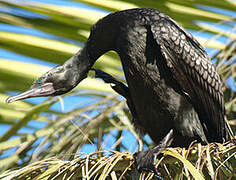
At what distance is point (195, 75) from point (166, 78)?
0.23 meters

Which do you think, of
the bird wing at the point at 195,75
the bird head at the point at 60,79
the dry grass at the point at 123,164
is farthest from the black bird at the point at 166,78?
the dry grass at the point at 123,164

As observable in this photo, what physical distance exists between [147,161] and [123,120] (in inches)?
28.7

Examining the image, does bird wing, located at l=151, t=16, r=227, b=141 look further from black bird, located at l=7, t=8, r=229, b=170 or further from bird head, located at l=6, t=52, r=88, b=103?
bird head, located at l=6, t=52, r=88, b=103

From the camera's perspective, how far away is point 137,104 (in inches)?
138

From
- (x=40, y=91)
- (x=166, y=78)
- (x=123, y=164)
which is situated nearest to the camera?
(x=123, y=164)

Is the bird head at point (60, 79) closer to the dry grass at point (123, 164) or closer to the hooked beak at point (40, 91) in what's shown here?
the hooked beak at point (40, 91)

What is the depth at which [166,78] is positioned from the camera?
3410 millimetres

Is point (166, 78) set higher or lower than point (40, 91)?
higher

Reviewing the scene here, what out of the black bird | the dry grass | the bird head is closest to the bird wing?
the black bird

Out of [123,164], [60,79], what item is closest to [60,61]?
[60,79]

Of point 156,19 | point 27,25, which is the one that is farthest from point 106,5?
point 156,19

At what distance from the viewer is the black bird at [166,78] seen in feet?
11.0

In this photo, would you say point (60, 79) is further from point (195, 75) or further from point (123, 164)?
point (123, 164)

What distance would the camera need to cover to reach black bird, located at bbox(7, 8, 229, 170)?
3361 millimetres
